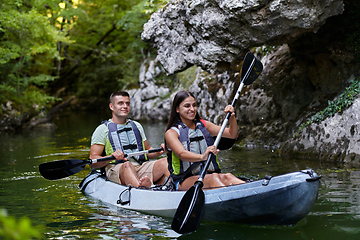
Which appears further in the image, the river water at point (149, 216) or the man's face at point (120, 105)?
the man's face at point (120, 105)

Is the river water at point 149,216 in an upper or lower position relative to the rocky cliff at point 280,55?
lower

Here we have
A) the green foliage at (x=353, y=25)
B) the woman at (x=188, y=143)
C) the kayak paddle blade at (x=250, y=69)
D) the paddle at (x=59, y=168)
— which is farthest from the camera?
the green foliage at (x=353, y=25)

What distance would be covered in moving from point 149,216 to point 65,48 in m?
21.0

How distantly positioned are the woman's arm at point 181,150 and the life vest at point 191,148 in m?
0.11

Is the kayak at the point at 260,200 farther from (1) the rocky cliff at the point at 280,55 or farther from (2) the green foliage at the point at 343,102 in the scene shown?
(2) the green foliage at the point at 343,102

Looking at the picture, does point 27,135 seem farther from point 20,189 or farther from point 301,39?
point 301,39

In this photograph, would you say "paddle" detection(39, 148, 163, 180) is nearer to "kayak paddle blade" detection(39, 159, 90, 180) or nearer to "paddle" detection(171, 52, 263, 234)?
"kayak paddle blade" detection(39, 159, 90, 180)

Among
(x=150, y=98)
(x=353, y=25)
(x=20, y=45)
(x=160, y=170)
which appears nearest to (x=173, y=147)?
(x=160, y=170)

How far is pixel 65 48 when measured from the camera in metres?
23.1

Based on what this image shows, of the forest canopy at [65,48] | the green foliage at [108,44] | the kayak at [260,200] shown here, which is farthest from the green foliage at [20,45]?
the kayak at [260,200]

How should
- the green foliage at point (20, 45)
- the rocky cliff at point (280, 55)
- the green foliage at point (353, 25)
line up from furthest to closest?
the green foliage at point (20, 45), the green foliage at point (353, 25), the rocky cliff at point (280, 55)

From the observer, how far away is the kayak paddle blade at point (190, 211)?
346 centimetres

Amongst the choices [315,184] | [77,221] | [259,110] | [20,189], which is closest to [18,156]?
[20,189]

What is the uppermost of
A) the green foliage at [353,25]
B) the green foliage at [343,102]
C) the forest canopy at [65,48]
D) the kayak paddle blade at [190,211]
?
the forest canopy at [65,48]
